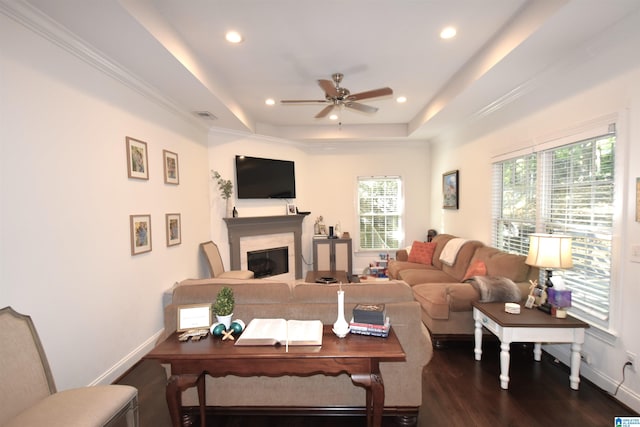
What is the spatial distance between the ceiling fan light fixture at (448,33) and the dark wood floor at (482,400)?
3.05m

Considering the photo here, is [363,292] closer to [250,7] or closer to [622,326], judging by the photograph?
[622,326]

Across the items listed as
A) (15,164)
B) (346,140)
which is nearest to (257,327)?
(15,164)

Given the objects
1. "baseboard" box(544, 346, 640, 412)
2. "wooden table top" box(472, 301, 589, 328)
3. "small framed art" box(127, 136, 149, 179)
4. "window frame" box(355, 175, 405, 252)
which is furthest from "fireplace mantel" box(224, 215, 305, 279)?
"baseboard" box(544, 346, 640, 412)

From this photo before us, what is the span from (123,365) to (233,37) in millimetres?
3165

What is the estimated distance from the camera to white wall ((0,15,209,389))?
182 centimetres

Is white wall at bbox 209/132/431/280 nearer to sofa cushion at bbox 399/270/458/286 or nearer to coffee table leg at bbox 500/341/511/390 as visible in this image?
sofa cushion at bbox 399/270/458/286

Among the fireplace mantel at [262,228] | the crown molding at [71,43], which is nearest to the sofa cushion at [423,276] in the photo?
the fireplace mantel at [262,228]

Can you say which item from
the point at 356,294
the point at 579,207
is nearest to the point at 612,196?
the point at 579,207

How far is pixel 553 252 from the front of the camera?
243cm

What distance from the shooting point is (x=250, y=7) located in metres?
2.29

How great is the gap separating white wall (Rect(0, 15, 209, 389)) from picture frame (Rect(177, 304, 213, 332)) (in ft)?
3.35

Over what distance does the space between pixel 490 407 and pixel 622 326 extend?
1.17 meters

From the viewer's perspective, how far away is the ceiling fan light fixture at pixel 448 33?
8.50 feet

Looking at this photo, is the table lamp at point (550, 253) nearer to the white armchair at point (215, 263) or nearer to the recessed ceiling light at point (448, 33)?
the recessed ceiling light at point (448, 33)
